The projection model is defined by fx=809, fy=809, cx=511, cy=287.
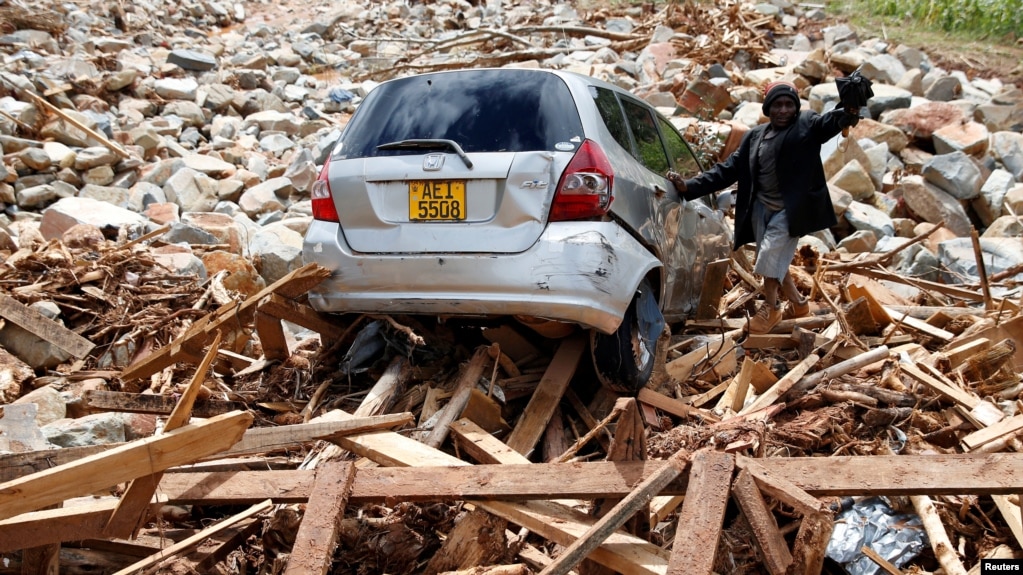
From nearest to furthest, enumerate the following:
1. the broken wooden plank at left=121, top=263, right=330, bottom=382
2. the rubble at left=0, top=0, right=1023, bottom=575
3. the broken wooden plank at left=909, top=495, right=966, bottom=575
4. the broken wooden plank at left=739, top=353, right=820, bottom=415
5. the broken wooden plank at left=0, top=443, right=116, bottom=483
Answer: the rubble at left=0, top=0, right=1023, bottom=575 → the broken wooden plank at left=0, top=443, right=116, bottom=483 → the broken wooden plank at left=909, top=495, right=966, bottom=575 → the broken wooden plank at left=121, top=263, right=330, bottom=382 → the broken wooden plank at left=739, top=353, right=820, bottom=415

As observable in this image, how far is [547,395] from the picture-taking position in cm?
429

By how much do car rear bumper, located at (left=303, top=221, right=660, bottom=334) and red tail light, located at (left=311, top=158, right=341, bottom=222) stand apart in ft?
0.50

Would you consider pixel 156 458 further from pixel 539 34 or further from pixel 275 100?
pixel 539 34

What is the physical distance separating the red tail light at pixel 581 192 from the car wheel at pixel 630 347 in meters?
0.61

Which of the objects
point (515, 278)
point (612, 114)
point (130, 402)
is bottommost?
point (130, 402)

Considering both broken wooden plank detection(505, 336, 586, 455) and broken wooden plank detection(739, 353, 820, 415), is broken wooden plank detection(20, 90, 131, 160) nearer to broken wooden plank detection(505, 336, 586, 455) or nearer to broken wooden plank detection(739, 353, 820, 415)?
broken wooden plank detection(505, 336, 586, 455)

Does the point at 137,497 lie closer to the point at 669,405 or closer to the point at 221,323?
the point at 221,323

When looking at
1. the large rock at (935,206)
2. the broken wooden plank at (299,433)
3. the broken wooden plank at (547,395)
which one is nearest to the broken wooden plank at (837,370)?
the broken wooden plank at (547,395)

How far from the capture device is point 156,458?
9.14 feet

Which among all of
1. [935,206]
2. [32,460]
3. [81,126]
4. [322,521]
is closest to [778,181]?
[322,521]

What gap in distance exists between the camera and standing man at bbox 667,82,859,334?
207 inches

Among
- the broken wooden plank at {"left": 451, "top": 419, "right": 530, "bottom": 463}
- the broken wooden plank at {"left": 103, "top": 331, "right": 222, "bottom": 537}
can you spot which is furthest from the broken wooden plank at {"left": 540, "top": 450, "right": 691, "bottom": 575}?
the broken wooden plank at {"left": 103, "top": 331, "right": 222, "bottom": 537}

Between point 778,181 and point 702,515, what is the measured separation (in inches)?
128

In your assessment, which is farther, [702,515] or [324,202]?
[324,202]
